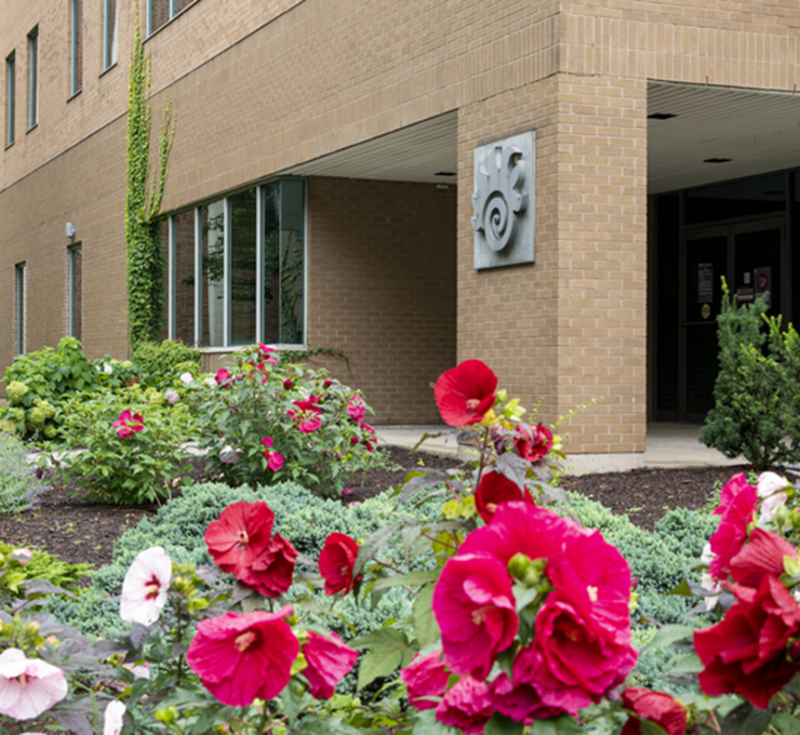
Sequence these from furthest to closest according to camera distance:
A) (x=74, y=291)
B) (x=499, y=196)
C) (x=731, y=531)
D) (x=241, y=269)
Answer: (x=74, y=291) < (x=241, y=269) < (x=499, y=196) < (x=731, y=531)

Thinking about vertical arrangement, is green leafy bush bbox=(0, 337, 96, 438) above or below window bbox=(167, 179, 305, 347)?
below

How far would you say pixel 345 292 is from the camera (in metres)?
13.2

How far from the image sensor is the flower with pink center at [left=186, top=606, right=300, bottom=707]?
135 centimetres

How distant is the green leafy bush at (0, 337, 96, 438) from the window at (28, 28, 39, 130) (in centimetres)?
1321

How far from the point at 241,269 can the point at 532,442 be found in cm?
1250

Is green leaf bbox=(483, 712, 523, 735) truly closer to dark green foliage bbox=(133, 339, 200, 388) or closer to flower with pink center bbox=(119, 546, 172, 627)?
flower with pink center bbox=(119, 546, 172, 627)

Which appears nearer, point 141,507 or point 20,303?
point 141,507

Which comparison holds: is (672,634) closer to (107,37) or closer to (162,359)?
(162,359)

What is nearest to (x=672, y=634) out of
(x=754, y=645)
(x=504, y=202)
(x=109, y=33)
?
(x=754, y=645)

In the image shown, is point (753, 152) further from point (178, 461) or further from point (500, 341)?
point (178, 461)

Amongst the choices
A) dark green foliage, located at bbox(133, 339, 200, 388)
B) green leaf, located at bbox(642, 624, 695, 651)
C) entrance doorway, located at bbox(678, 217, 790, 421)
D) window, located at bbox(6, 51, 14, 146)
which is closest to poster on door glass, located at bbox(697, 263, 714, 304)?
entrance doorway, located at bbox(678, 217, 790, 421)

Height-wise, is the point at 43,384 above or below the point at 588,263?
below

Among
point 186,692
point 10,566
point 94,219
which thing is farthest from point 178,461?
point 94,219

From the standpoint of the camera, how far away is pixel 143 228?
16922 millimetres
